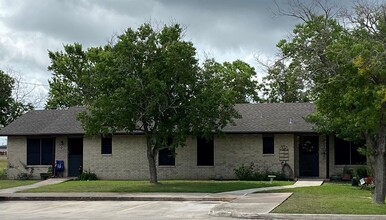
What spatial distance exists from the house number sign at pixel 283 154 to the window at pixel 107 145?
1011 centimetres

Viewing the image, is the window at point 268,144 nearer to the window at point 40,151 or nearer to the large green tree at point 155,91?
the large green tree at point 155,91

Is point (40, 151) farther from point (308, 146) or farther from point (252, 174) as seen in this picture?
point (308, 146)

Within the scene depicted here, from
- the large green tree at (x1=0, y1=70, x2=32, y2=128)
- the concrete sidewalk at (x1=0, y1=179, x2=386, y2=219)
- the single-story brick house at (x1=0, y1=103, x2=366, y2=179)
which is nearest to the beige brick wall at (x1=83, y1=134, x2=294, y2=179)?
the single-story brick house at (x1=0, y1=103, x2=366, y2=179)

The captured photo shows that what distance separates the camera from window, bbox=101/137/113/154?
115 feet

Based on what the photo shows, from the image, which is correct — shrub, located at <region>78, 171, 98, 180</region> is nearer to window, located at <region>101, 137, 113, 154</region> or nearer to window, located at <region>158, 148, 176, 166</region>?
window, located at <region>101, 137, 113, 154</region>

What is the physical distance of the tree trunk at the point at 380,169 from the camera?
61.5 feet

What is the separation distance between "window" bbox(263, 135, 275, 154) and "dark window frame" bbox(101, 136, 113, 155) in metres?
9.17

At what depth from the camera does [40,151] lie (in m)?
36.3

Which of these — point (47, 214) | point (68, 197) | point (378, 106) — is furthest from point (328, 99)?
point (68, 197)

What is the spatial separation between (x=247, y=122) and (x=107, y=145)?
8.52 m

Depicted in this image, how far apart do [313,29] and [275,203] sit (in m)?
6.07

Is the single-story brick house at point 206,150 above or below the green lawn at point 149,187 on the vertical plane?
above

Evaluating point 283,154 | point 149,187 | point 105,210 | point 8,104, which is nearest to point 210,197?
point 105,210

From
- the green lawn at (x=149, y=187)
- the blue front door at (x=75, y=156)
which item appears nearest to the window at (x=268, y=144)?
the green lawn at (x=149, y=187)
